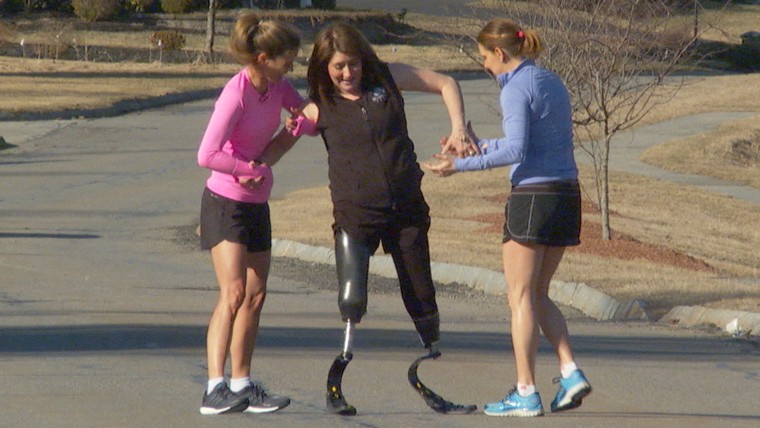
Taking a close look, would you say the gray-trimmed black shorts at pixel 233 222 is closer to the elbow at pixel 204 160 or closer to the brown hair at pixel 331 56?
the elbow at pixel 204 160

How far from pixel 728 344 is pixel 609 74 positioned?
614 cm

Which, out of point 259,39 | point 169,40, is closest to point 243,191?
point 259,39

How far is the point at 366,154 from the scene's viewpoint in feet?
21.1

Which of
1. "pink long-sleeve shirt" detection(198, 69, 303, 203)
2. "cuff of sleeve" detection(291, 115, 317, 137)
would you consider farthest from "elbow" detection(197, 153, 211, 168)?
"cuff of sleeve" detection(291, 115, 317, 137)

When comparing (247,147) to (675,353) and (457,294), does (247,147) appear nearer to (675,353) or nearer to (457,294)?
(675,353)

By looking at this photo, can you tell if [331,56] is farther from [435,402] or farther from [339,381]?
[435,402]

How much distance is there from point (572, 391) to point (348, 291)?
1.18 meters

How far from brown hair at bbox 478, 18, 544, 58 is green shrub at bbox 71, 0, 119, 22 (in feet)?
176

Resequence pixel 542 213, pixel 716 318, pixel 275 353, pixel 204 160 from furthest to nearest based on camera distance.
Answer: pixel 716 318 < pixel 275 353 < pixel 542 213 < pixel 204 160

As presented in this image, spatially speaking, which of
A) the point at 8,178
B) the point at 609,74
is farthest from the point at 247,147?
the point at 8,178

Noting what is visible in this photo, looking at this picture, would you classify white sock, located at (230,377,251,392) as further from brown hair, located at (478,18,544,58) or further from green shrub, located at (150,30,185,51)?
green shrub, located at (150,30,185,51)

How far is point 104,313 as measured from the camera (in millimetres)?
10000

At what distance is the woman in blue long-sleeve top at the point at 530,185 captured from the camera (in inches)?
255

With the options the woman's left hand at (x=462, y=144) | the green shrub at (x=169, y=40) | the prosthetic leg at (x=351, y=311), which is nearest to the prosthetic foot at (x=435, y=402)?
the prosthetic leg at (x=351, y=311)
